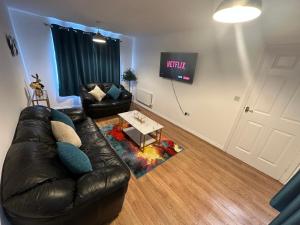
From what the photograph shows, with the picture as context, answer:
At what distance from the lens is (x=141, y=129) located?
2.44 meters

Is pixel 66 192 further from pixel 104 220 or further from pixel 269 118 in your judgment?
pixel 269 118

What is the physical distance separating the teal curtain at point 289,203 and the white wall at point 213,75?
1.93 m

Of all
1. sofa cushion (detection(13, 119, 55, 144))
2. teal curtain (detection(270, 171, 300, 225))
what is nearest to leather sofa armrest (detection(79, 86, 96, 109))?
sofa cushion (detection(13, 119, 55, 144))

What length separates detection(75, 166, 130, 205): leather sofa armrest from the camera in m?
1.03

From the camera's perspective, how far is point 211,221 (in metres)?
1.54

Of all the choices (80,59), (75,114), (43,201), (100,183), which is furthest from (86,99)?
(43,201)

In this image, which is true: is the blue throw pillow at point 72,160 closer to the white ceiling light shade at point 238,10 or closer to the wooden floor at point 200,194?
the wooden floor at point 200,194

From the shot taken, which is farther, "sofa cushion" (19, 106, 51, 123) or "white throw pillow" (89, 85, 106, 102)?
"white throw pillow" (89, 85, 106, 102)

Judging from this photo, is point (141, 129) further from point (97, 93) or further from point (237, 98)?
point (97, 93)

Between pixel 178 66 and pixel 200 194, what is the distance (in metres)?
2.62

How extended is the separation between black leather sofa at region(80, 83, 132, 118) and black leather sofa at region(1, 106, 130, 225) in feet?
5.81

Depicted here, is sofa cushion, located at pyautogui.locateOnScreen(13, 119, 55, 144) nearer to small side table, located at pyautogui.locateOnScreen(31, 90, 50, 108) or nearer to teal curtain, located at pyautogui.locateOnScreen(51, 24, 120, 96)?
small side table, located at pyautogui.locateOnScreen(31, 90, 50, 108)

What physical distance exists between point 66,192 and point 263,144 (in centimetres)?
277

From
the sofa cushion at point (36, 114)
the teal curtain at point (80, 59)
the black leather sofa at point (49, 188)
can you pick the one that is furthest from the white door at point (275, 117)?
→ the teal curtain at point (80, 59)
